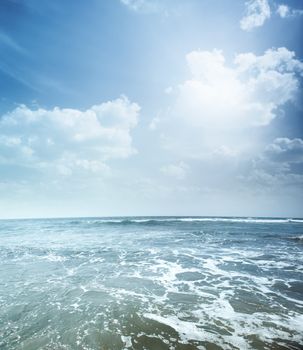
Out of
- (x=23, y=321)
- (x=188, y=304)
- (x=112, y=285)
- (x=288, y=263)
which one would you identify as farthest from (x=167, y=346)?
(x=288, y=263)

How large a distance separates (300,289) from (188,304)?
5283 millimetres

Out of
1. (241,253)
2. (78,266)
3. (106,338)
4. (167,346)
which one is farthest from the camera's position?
(241,253)

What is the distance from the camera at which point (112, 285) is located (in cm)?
1086

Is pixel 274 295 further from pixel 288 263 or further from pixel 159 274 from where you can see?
pixel 288 263

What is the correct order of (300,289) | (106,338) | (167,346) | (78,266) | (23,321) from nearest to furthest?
(167,346) → (106,338) → (23,321) → (300,289) → (78,266)

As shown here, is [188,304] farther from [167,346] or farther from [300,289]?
[300,289]

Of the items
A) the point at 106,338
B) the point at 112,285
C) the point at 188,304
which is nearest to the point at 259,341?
the point at 188,304

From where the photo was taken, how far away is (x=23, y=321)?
7.36m

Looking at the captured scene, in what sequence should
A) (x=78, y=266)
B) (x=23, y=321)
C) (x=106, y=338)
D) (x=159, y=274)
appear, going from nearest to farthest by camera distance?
(x=106, y=338), (x=23, y=321), (x=159, y=274), (x=78, y=266)

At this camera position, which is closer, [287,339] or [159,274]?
[287,339]

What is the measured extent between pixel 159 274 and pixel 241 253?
357 inches

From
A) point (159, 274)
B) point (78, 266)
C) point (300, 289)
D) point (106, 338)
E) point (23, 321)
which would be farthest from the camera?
point (78, 266)

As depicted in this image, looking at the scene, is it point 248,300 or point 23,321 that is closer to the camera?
point 23,321

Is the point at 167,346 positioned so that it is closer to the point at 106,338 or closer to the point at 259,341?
the point at 106,338
